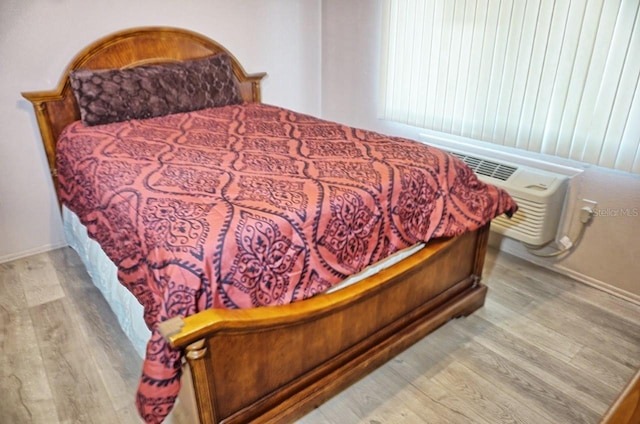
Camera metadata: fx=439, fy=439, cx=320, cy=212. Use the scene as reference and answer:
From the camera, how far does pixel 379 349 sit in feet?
5.49

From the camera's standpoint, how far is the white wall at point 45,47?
92.0 inches

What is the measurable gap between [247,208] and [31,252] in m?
2.00

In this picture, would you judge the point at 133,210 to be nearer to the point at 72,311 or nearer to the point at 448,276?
the point at 72,311

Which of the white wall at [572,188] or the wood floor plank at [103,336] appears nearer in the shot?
the wood floor plank at [103,336]

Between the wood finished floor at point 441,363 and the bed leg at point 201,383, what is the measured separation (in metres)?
0.43

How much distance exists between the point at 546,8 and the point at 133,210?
2.08 metres

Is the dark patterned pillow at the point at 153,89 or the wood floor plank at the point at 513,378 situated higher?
the dark patterned pillow at the point at 153,89

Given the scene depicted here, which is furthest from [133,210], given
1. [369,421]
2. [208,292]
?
[369,421]

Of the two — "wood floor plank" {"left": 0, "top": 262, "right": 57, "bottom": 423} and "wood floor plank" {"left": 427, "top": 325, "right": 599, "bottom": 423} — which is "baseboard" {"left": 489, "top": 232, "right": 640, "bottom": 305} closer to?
"wood floor plank" {"left": 427, "top": 325, "right": 599, "bottom": 423}

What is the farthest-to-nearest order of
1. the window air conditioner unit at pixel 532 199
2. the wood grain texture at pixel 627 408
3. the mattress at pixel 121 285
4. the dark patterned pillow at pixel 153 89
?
the dark patterned pillow at pixel 153 89
the window air conditioner unit at pixel 532 199
the mattress at pixel 121 285
the wood grain texture at pixel 627 408

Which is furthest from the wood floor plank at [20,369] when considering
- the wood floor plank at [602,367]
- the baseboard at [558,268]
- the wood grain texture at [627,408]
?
the baseboard at [558,268]

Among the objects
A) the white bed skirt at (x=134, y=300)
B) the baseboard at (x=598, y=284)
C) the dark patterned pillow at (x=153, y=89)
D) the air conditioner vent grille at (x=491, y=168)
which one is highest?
the dark patterned pillow at (x=153, y=89)

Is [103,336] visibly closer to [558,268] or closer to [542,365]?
[542,365]

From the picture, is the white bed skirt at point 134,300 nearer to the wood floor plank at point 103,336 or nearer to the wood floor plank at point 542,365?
the wood floor plank at point 103,336
